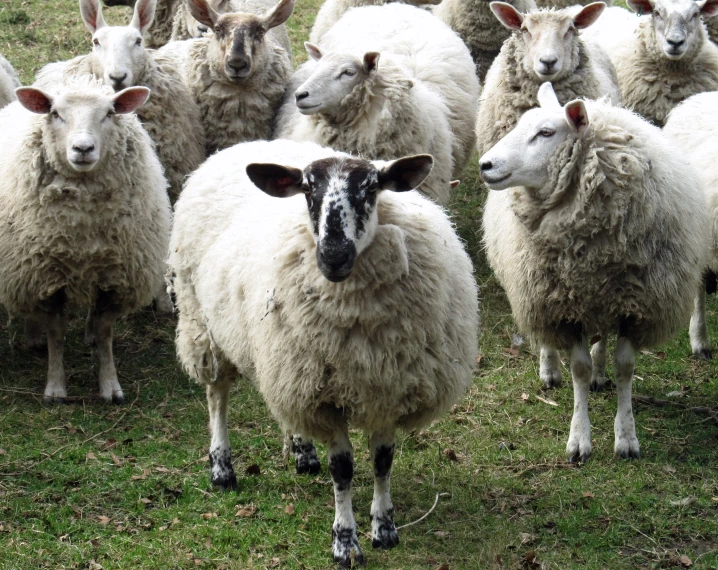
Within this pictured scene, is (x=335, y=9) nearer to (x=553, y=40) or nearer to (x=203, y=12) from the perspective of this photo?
(x=203, y=12)

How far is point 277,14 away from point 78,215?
8.73 ft

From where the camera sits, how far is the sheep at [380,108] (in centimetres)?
751

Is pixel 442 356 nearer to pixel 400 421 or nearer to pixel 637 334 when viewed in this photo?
pixel 400 421

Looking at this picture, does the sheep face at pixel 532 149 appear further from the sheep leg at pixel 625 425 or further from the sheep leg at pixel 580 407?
the sheep leg at pixel 625 425

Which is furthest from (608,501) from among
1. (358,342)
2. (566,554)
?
(358,342)

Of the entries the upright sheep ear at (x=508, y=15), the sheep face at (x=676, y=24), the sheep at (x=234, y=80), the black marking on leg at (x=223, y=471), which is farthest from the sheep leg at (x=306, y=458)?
the sheep face at (x=676, y=24)

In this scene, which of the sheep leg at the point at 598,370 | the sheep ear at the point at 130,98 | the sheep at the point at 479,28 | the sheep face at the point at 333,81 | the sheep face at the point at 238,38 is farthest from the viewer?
the sheep at the point at 479,28

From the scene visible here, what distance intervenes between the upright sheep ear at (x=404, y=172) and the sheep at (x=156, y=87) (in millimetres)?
3395

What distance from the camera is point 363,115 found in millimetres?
7582

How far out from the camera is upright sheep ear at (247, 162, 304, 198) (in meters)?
4.81

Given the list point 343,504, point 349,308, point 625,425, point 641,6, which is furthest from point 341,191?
point 641,6

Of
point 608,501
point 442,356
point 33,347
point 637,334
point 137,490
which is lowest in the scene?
point 33,347

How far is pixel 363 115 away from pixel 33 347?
2.92 meters

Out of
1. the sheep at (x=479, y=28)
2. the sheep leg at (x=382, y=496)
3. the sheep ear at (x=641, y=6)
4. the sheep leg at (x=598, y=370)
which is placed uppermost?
the sheep ear at (x=641, y=6)
